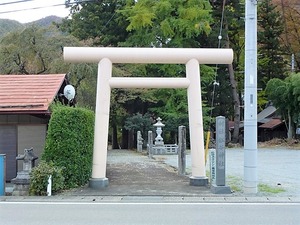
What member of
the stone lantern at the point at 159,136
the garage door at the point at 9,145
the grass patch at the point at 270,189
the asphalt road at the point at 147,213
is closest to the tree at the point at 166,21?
the stone lantern at the point at 159,136

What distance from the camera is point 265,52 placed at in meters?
46.6

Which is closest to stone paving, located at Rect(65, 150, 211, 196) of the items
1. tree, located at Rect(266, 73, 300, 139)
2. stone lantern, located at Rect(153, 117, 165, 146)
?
stone lantern, located at Rect(153, 117, 165, 146)

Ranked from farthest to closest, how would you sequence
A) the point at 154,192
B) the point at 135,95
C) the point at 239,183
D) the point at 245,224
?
the point at 135,95, the point at 239,183, the point at 154,192, the point at 245,224

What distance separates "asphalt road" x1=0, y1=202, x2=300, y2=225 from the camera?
8531 mm

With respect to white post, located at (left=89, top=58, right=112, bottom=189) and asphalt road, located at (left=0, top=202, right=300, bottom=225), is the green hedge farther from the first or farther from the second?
asphalt road, located at (left=0, top=202, right=300, bottom=225)

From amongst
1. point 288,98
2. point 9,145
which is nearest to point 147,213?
point 9,145

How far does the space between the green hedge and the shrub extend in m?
0.47

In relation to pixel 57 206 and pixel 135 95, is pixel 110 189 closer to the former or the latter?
pixel 57 206

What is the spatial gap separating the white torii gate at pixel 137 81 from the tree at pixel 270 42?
111 ft

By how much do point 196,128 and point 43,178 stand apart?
489 centimetres

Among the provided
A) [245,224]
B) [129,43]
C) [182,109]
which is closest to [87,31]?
[129,43]

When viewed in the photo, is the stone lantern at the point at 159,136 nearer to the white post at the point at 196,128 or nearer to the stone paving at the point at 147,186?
the stone paving at the point at 147,186

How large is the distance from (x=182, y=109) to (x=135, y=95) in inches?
177

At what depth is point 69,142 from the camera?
41.3 ft
